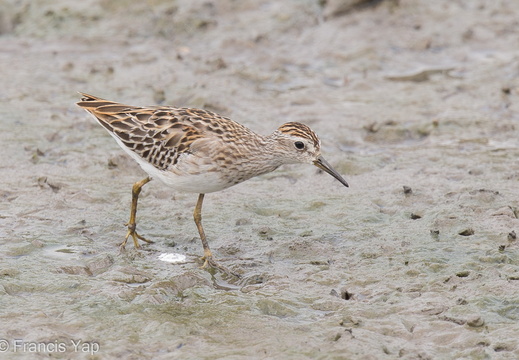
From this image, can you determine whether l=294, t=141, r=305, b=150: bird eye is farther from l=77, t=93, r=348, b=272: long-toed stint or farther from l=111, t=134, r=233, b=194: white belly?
l=111, t=134, r=233, b=194: white belly

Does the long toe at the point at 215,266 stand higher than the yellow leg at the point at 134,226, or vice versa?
the yellow leg at the point at 134,226

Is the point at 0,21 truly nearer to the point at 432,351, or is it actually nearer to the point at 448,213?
the point at 448,213

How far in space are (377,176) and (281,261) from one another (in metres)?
2.56

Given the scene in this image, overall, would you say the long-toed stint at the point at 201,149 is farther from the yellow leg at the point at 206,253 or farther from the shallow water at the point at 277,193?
the shallow water at the point at 277,193

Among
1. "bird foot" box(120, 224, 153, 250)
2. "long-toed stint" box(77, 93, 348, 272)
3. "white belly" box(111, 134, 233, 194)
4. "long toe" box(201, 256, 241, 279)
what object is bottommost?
"long toe" box(201, 256, 241, 279)

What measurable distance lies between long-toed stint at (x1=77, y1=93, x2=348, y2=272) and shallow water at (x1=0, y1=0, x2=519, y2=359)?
2.76 feet

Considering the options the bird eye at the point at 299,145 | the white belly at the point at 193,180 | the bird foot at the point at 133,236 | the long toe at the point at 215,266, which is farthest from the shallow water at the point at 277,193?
the bird eye at the point at 299,145

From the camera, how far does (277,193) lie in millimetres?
10609

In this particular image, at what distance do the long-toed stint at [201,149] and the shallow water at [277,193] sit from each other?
84cm

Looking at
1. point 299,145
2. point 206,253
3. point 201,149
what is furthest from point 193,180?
point 299,145

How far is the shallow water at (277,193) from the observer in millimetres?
7453

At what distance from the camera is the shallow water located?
24.5 ft

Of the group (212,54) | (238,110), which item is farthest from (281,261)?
(212,54)

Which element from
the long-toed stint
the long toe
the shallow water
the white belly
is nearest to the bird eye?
the long-toed stint
